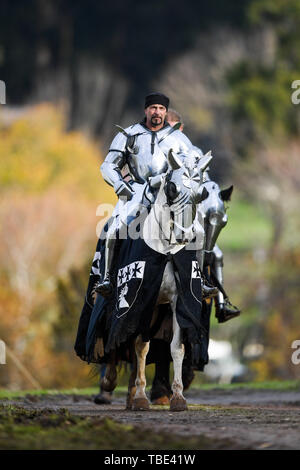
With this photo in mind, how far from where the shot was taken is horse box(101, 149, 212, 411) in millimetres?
14156

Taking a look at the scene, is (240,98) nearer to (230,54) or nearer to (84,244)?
(230,54)

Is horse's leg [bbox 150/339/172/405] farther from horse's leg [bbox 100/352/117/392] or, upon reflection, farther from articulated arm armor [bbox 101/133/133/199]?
articulated arm armor [bbox 101/133/133/199]

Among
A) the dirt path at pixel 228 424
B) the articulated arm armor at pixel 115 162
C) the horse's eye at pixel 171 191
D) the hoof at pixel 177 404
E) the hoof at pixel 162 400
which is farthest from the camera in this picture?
the hoof at pixel 162 400

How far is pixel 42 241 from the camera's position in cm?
5697

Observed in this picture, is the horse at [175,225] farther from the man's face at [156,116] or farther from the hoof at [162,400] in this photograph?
the hoof at [162,400]

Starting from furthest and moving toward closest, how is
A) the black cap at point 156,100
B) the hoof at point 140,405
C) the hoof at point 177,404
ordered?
the black cap at point 156,100 → the hoof at point 140,405 → the hoof at point 177,404

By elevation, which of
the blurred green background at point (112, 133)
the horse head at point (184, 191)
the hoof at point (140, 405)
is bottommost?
the hoof at point (140, 405)

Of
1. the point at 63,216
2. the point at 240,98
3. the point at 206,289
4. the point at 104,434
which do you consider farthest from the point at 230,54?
the point at 104,434

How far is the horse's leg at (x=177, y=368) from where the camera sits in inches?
571

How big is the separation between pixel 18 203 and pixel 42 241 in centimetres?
420

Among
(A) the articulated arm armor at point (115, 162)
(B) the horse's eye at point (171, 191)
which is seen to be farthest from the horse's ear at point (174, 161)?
(A) the articulated arm armor at point (115, 162)

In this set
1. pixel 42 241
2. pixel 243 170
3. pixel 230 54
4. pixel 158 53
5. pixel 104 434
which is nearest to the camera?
pixel 104 434

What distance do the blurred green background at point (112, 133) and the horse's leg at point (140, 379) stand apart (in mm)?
16627

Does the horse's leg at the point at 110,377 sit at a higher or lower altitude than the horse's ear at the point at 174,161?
lower
